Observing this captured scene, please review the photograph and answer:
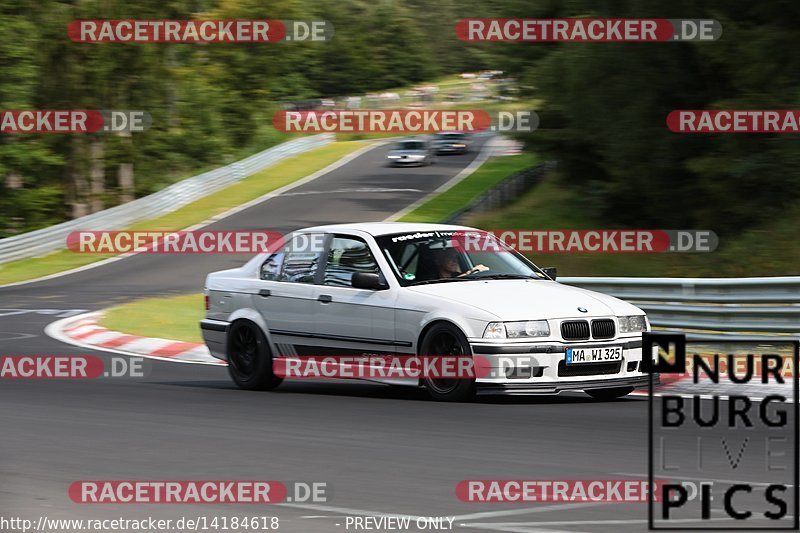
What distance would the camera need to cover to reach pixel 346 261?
37.1 feet

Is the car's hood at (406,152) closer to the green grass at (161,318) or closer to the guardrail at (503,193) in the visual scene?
the guardrail at (503,193)

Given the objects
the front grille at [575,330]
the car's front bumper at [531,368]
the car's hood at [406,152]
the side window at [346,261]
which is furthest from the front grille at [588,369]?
the car's hood at [406,152]

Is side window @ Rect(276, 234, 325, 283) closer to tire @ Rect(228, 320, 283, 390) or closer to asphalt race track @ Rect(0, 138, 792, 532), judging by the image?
tire @ Rect(228, 320, 283, 390)

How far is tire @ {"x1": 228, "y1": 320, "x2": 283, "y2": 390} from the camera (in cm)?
1170

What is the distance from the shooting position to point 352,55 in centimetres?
11362

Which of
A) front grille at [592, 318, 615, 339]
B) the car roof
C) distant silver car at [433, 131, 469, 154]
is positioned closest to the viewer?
front grille at [592, 318, 615, 339]

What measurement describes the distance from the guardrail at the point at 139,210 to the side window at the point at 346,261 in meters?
24.8

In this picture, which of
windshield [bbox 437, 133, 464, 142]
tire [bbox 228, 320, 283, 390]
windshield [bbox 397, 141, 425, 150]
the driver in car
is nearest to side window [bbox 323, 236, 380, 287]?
the driver in car

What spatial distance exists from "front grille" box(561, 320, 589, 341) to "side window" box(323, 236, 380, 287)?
1.78m

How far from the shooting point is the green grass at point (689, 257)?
71.8 feet

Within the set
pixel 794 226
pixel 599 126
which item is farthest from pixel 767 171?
pixel 599 126

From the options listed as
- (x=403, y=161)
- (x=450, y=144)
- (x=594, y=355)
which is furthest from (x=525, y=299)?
(x=450, y=144)

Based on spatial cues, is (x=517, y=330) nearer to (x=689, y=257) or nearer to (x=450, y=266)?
(x=450, y=266)

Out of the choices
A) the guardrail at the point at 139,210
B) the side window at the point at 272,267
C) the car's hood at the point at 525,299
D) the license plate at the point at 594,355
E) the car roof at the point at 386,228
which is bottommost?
the license plate at the point at 594,355
